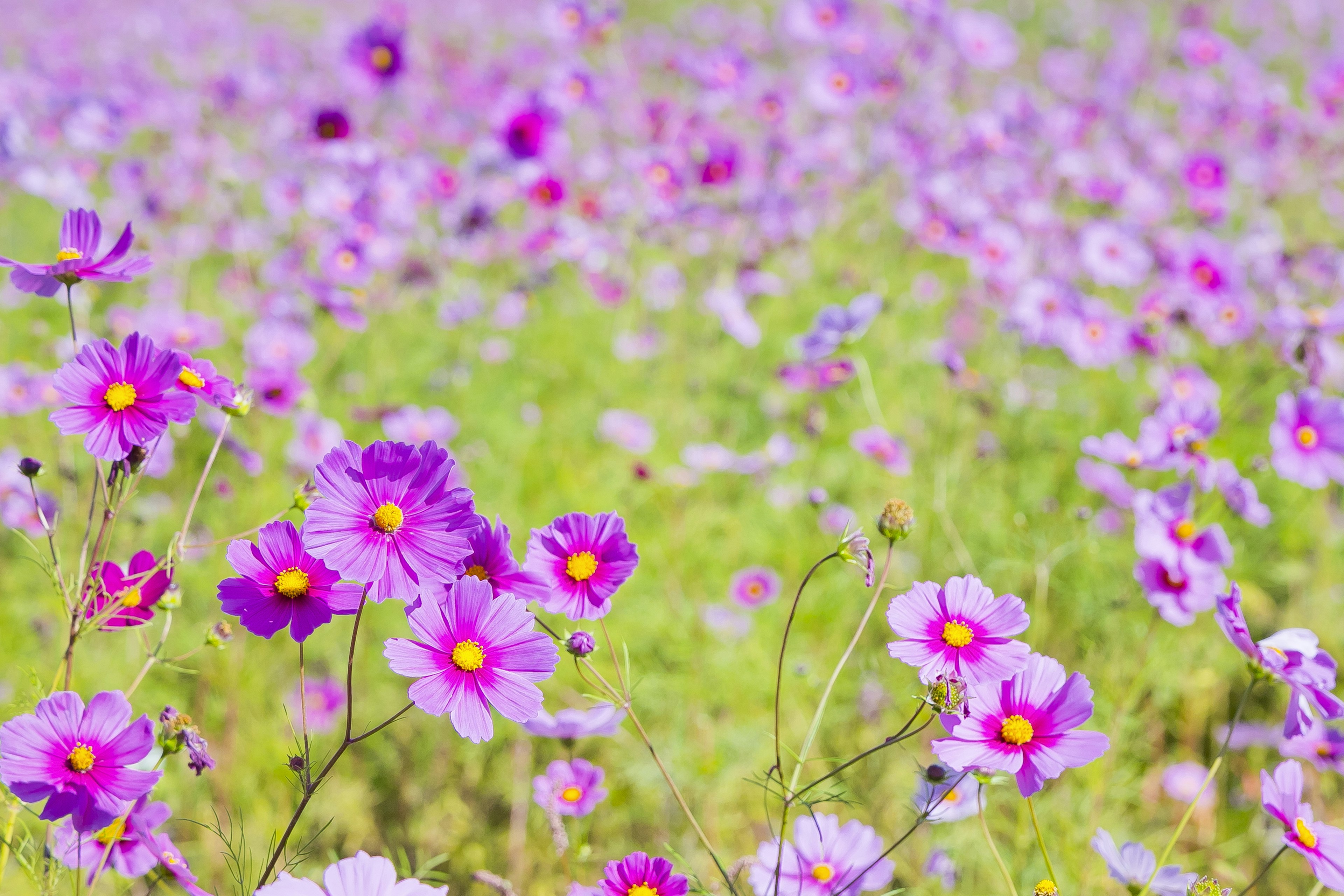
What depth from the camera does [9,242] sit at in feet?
A: 13.2

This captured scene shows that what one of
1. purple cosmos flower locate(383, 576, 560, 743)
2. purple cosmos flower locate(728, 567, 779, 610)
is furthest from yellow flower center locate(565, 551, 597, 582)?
purple cosmos flower locate(728, 567, 779, 610)

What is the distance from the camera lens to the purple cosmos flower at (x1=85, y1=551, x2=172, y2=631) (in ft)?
2.89

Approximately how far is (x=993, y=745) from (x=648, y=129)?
3.07 metres

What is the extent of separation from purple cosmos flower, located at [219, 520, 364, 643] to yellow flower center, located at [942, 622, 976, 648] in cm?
59

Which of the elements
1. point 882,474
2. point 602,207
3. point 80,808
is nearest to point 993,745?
point 80,808

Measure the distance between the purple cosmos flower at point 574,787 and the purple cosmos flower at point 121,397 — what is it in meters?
0.65

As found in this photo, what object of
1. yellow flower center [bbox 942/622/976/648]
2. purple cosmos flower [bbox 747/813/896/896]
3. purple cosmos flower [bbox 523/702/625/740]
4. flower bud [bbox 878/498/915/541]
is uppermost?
purple cosmos flower [bbox 523/702/625/740]

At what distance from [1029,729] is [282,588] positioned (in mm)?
754

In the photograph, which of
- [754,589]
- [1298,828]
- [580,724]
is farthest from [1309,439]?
[580,724]

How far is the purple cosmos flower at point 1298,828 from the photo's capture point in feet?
3.00

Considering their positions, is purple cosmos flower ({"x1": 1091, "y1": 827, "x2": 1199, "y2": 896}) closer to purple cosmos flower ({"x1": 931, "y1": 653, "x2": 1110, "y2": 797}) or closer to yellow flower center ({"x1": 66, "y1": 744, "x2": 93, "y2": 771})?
purple cosmos flower ({"x1": 931, "y1": 653, "x2": 1110, "y2": 797})

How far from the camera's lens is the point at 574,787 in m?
1.18

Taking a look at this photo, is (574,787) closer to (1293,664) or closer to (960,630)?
(960,630)

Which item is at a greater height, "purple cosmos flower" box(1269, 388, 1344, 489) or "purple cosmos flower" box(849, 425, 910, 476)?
"purple cosmos flower" box(849, 425, 910, 476)
